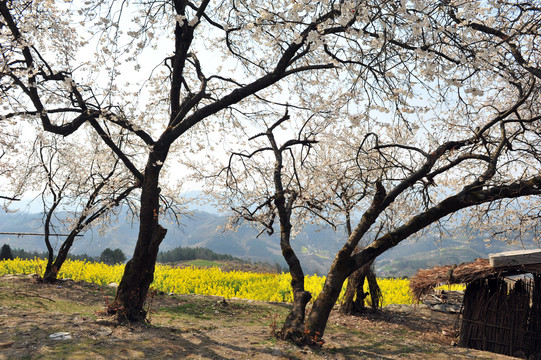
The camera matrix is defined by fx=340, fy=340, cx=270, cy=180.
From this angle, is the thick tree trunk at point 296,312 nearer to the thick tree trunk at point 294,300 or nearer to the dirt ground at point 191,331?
the thick tree trunk at point 294,300

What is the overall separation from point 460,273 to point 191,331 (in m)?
5.75

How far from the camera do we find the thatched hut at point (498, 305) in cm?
686

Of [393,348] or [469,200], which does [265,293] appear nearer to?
[393,348]

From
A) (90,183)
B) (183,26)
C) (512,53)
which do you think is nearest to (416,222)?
(512,53)

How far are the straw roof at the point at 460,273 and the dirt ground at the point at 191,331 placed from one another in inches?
49.5

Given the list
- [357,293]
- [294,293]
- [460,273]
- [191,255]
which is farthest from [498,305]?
[191,255]

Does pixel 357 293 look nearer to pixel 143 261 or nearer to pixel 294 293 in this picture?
pixel 294 293

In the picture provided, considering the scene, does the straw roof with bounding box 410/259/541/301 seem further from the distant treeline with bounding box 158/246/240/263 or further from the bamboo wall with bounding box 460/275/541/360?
the distant treeline with bounding box 158/246/240/263

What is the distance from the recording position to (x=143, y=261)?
6.05 m

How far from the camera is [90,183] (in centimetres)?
1355

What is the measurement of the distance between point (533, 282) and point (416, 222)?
11.9 feet

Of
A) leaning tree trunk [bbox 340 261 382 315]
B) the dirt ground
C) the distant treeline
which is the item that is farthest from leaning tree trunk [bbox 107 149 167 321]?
the distant treeline

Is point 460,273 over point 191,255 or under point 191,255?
over

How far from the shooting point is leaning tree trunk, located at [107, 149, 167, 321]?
591 centimetres
